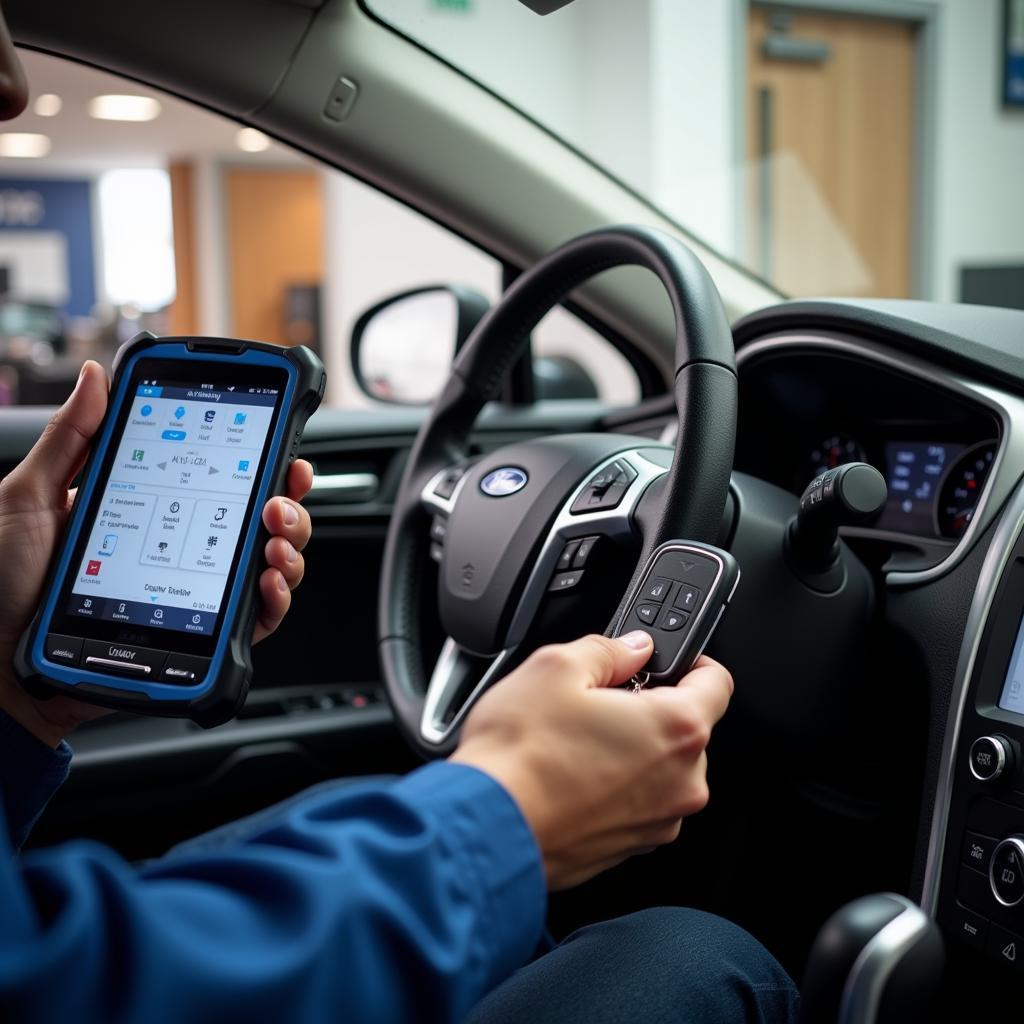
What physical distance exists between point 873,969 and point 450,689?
0.44 m

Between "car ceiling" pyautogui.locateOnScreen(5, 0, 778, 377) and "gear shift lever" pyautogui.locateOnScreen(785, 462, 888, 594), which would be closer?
"gear shift lever" pyautogui.locateOnScreen(785, 462, 888, 594)

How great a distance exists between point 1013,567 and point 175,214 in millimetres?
10032

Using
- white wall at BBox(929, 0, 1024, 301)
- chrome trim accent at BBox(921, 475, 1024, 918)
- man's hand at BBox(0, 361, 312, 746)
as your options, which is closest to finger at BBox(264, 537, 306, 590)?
man's hand at BBox(0, 361, 312, 746)

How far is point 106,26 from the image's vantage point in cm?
111

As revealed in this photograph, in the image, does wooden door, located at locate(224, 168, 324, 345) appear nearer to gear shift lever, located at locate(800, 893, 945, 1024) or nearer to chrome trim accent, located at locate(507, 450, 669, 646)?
chrome trim accent, located at locate(507, 450, 669, 646)

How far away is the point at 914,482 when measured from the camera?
3.32 ft

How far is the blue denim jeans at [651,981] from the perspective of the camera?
626mm

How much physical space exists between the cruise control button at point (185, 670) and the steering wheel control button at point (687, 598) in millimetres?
302

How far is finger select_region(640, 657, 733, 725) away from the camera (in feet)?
1.67

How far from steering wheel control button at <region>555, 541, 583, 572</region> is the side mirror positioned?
0.67 meters

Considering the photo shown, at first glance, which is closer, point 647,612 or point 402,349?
point 647,612

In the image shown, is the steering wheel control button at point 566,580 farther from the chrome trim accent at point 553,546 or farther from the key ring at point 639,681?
the key ring at point 639,681

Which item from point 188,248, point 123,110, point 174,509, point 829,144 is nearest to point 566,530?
point 174,509

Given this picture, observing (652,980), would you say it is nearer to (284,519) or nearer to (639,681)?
(639,681)
